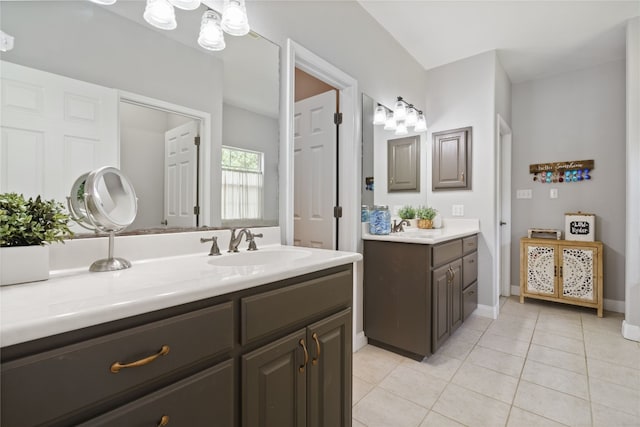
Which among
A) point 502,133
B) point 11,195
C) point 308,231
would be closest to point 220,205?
point 11,195

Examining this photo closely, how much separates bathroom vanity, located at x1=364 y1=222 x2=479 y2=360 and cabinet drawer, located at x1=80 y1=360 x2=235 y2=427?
1515 mm

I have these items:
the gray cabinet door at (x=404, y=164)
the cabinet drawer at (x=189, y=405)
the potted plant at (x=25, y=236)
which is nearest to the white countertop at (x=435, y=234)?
the gray cabinet door at (x=404, y=164)

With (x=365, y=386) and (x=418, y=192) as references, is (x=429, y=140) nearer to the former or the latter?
(x=418, y=192)

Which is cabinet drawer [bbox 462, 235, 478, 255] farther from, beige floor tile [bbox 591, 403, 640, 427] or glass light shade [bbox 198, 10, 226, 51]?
glass light shade [bbox 198, 10, 226, 51]

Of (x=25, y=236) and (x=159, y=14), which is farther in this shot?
(x=159, y=14)

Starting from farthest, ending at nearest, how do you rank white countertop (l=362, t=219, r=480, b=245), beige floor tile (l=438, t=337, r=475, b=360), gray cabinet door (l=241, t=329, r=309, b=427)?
beige floor tile (l=438, t=337, r=475, b=360), white countertop (l=362, t=219, r=480, b=245), gray cabinet door (l=241, t=329, r=309, b=427)

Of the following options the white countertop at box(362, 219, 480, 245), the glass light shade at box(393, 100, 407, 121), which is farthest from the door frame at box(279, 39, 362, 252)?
the glass light shade at box(393, 100, 407, 121)

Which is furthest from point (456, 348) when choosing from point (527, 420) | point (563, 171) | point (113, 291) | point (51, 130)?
point (51, 130)

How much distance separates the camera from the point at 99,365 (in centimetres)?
58

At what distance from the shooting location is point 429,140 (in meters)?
3.34

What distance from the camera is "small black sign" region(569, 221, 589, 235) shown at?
308 centimetres

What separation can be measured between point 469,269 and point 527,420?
136 centimetres

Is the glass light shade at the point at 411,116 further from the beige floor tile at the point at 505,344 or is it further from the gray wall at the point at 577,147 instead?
the beige floor tile at the point at 505,344

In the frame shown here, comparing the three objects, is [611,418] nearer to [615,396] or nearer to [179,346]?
[615,396]
